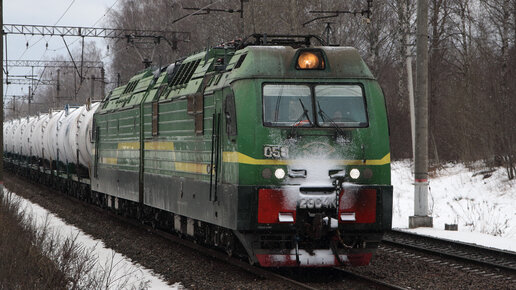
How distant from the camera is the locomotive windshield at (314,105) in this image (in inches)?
400

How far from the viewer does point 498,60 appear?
2766 centimetres

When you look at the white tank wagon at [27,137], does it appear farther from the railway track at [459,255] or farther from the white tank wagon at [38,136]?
the railway track at [459,255]

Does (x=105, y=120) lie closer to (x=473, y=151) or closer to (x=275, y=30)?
(x=473, y=151)

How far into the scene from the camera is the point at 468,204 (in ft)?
76.2

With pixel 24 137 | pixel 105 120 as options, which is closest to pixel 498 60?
pixel 105 120

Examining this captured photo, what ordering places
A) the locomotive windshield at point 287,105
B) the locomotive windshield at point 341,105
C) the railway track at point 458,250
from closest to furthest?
the locomotive windshield at point 287,105, the locomotive windshield at point 341,105, the railway track at point 458,250

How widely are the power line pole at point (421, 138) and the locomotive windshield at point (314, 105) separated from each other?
6761 millimetres

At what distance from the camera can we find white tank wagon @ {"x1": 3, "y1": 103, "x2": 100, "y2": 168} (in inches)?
961

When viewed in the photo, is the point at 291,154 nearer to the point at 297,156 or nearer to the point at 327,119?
the point at 297,156

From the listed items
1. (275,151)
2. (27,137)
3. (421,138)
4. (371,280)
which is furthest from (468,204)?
(27,137)

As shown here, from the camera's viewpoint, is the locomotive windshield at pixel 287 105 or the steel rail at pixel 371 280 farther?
the locomotive windshield at pixel 287 105

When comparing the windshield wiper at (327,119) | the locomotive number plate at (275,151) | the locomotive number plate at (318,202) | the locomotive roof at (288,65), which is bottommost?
the locomotive number plate at (318,202)

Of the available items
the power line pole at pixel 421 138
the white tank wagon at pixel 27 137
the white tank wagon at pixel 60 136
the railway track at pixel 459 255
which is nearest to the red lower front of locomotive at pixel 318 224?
the railway track at pixel 459 255

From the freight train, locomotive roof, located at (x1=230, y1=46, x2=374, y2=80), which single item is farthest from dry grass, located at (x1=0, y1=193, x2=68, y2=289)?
locomotive roof, located at (x1=230, y1=46, x2=374, y2=80)
